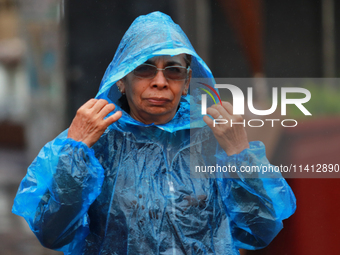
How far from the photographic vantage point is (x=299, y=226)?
2473 millimetres

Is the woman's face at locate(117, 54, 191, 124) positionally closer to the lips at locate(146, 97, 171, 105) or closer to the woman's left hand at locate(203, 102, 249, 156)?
the lips at locate(146, 97, 171, 105)

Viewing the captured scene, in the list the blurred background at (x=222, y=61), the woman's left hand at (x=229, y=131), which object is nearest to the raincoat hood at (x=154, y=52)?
the woman's left hand at (x=229, y=131)

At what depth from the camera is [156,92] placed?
5.53 feet

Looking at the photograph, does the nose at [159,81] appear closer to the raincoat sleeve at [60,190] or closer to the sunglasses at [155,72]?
the sunglasses at [155,72]

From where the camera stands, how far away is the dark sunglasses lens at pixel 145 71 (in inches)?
67.2

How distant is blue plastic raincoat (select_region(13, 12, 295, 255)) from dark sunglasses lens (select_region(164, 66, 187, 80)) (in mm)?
64

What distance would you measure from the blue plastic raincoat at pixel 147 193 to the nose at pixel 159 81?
0.26 ft

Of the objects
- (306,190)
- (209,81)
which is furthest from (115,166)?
(306,190)

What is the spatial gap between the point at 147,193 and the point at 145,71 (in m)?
0.45

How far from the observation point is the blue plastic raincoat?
157 centimetres

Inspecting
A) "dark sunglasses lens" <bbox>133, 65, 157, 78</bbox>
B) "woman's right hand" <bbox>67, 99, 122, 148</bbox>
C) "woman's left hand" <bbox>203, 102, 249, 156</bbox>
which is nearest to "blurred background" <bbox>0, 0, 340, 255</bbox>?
"woman's left hand" <bbox>203, 102, 249, 156</bbox>

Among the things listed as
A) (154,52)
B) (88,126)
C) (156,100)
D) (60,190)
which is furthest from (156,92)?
(60,190)

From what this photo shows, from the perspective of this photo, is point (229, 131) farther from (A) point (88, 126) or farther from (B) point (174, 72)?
(A) point (88, 126)

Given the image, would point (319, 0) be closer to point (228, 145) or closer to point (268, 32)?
point (268, 32)
